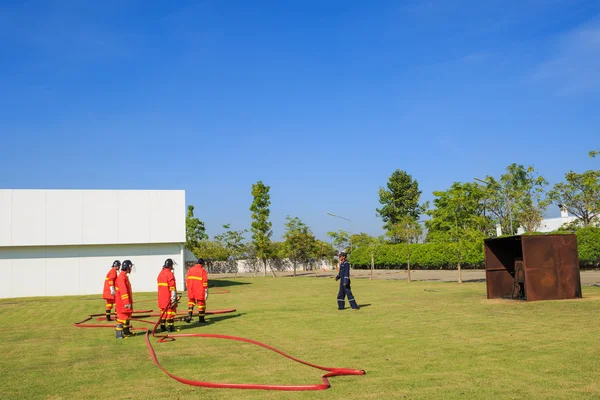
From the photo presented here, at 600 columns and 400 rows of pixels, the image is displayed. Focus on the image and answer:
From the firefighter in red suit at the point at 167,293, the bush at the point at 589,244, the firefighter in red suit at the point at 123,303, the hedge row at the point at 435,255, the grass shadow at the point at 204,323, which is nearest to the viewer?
the firefighter in red suit at the point at 123,303

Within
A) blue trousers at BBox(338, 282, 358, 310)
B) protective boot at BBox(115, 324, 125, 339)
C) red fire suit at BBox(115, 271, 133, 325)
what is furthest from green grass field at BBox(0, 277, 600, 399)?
blue trousers at BBox(338, 282, 358, 310)

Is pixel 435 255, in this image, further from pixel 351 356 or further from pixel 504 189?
pixel 351 356

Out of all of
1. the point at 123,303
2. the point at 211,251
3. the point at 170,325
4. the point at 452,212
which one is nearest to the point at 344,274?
the point at 170,325

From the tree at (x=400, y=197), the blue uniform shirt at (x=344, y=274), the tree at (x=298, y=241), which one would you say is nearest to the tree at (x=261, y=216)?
the tree at (x=298, y=241)

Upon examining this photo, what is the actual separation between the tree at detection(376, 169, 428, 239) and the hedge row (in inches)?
515

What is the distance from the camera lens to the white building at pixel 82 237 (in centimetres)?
3406

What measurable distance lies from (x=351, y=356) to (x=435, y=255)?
4911 centimetres

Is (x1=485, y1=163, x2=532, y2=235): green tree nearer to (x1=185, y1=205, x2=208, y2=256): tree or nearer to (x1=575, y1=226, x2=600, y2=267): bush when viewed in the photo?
(x1=575, y1=226, x2=600, y2=267): bush

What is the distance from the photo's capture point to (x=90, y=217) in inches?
1391

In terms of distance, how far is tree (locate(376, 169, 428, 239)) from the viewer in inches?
3233

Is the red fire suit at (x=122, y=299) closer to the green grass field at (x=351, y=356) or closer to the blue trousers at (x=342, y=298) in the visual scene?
the green grass field at (x=351, y=356)

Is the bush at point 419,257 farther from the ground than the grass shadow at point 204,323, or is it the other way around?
the bush at point 419,257

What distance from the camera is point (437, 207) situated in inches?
1292

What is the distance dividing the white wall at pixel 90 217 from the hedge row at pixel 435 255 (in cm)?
2055
